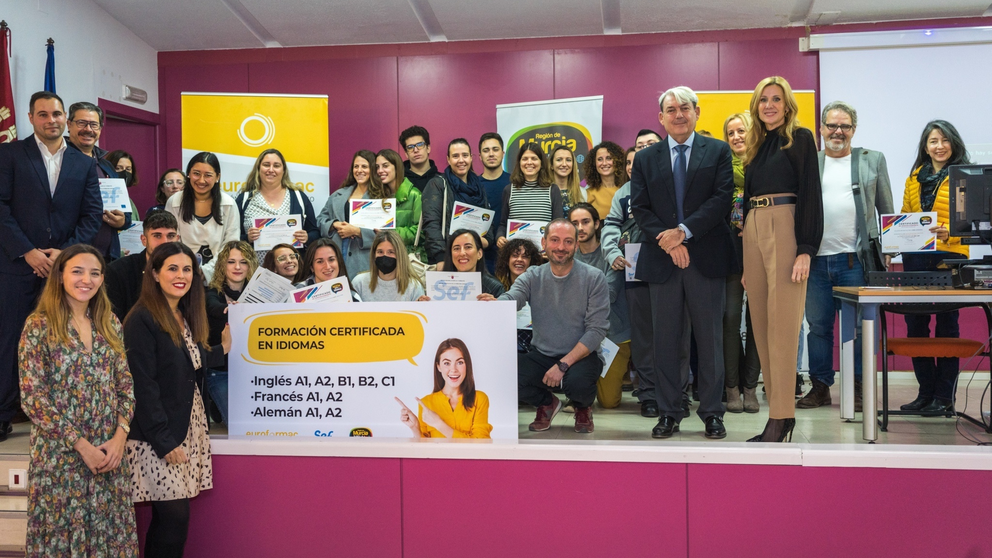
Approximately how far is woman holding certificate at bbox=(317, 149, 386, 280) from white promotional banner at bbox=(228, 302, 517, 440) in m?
1.34

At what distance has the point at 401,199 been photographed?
463 centimetres

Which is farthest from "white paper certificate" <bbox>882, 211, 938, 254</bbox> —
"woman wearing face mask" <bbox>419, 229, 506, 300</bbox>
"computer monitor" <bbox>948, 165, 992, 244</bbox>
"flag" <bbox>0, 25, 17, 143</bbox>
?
"flag" <bbox>0, 25, 17, 143</bbox>

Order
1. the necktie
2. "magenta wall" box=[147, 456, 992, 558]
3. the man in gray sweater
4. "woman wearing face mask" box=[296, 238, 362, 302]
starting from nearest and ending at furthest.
→ "magenta wall" box=[147, 456, 992, 558]
the necktie
the man in gray sweater
"woman wearing face mask" box=[296, 238, 362, 302]

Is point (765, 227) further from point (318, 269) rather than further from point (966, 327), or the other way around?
point (966, 327)

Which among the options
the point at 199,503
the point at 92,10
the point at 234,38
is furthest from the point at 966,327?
the point at 92,10

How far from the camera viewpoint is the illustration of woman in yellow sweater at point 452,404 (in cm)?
294

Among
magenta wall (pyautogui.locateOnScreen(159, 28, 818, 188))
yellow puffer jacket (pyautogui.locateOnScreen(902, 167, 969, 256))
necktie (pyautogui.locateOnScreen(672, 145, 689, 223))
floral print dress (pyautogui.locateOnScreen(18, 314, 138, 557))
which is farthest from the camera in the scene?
magenta wall (pyautogui.locateOnScreen(159, 28, 818, 188))

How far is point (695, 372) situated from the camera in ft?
13.9

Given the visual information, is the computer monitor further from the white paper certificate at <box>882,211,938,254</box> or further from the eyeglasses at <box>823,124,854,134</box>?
the eyeglasses at <box>823,124,854,134</box>

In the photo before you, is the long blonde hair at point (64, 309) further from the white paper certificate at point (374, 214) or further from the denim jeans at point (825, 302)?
the denim jeans at point (825, 302)

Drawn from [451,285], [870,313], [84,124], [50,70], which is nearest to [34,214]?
[84,124]

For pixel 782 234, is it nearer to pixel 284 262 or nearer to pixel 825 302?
pixel 825 302

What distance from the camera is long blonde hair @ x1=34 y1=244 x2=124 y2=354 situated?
7.87 feet

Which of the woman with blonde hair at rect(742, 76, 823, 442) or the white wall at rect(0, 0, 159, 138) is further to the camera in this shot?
the white wall at rect(0, 0, 159, 138)
